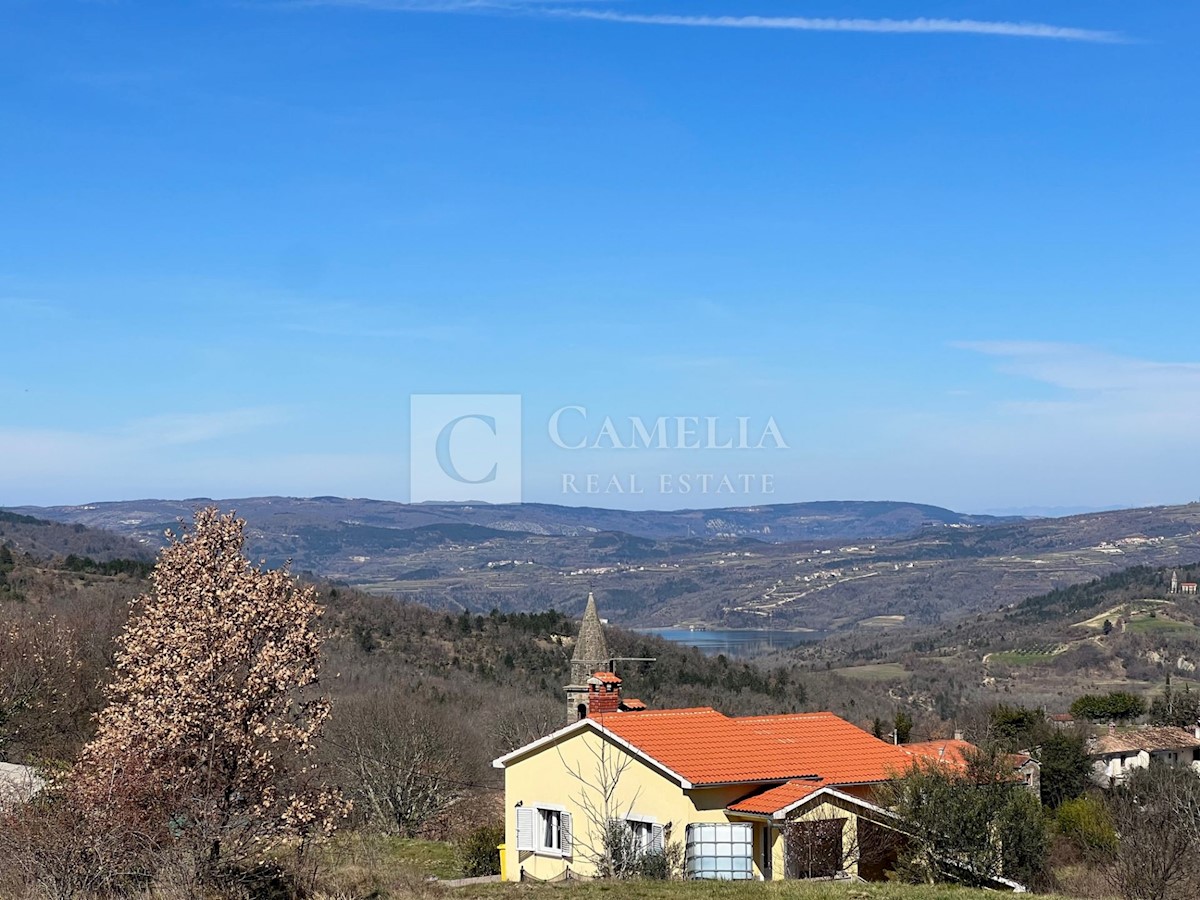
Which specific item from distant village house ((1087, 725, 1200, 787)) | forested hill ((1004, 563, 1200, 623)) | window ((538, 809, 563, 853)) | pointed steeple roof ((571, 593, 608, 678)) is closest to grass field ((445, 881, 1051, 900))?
window ((538, 809, 563, 853))

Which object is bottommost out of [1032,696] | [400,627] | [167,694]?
[1032,696]

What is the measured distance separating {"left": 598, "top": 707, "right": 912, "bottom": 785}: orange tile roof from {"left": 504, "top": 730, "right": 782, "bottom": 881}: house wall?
393 millimetres

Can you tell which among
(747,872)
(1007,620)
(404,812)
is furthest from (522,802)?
(1007,620)

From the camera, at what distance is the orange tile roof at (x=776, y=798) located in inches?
985

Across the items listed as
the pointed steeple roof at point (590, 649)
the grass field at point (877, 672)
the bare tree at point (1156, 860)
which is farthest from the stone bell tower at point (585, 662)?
the grass field at point (877, 672)

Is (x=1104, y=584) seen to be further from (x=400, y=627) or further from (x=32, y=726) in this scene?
(x=32, y=726)

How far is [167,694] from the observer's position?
19125 millimetres

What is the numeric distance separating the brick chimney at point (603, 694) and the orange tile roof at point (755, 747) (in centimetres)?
271

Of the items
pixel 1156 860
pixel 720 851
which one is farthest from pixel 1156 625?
pixel 1156 860

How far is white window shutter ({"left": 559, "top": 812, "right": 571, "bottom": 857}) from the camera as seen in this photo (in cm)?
2853

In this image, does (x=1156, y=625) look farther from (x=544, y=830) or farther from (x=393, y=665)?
(x=544, y=830)

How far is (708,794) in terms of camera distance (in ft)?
85.8

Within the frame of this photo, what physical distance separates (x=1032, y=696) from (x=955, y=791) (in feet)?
343

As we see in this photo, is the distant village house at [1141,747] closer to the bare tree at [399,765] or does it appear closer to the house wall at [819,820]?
the bare tree at [399,765]
